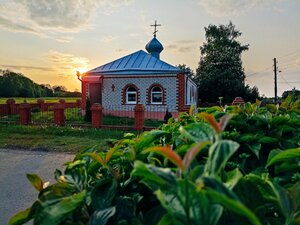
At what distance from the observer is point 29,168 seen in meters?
7.48

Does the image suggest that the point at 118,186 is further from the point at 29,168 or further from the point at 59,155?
the point at 59,155

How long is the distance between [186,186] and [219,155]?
0.09 m

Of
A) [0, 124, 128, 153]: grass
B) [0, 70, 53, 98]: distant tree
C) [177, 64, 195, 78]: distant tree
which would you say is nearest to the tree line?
[0, 70, 53, 98]: distant tree

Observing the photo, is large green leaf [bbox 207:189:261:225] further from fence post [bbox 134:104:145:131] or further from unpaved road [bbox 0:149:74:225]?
fence post [bbox 134:104:145:131]

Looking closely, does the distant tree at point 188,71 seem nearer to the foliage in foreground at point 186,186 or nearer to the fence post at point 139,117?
the fence post at point 139,117

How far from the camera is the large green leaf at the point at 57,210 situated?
691 mm

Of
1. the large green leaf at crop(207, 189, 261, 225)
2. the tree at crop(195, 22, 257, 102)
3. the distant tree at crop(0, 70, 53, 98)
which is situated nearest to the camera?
the large green leaf at crop(207, 189, 261, 225)

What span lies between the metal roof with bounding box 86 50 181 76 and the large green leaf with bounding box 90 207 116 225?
19.7 meters

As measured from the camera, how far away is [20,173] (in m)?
7.03

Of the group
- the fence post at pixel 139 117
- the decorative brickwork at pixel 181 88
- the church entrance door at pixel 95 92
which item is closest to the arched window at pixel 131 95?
the church entrance door at pixel 95 92

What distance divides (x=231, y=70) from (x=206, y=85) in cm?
425

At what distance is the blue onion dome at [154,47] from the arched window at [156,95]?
525 centimetres

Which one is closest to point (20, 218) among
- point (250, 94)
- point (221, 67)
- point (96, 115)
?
point (96, 115)

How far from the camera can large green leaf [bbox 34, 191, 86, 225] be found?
2.27 feet
